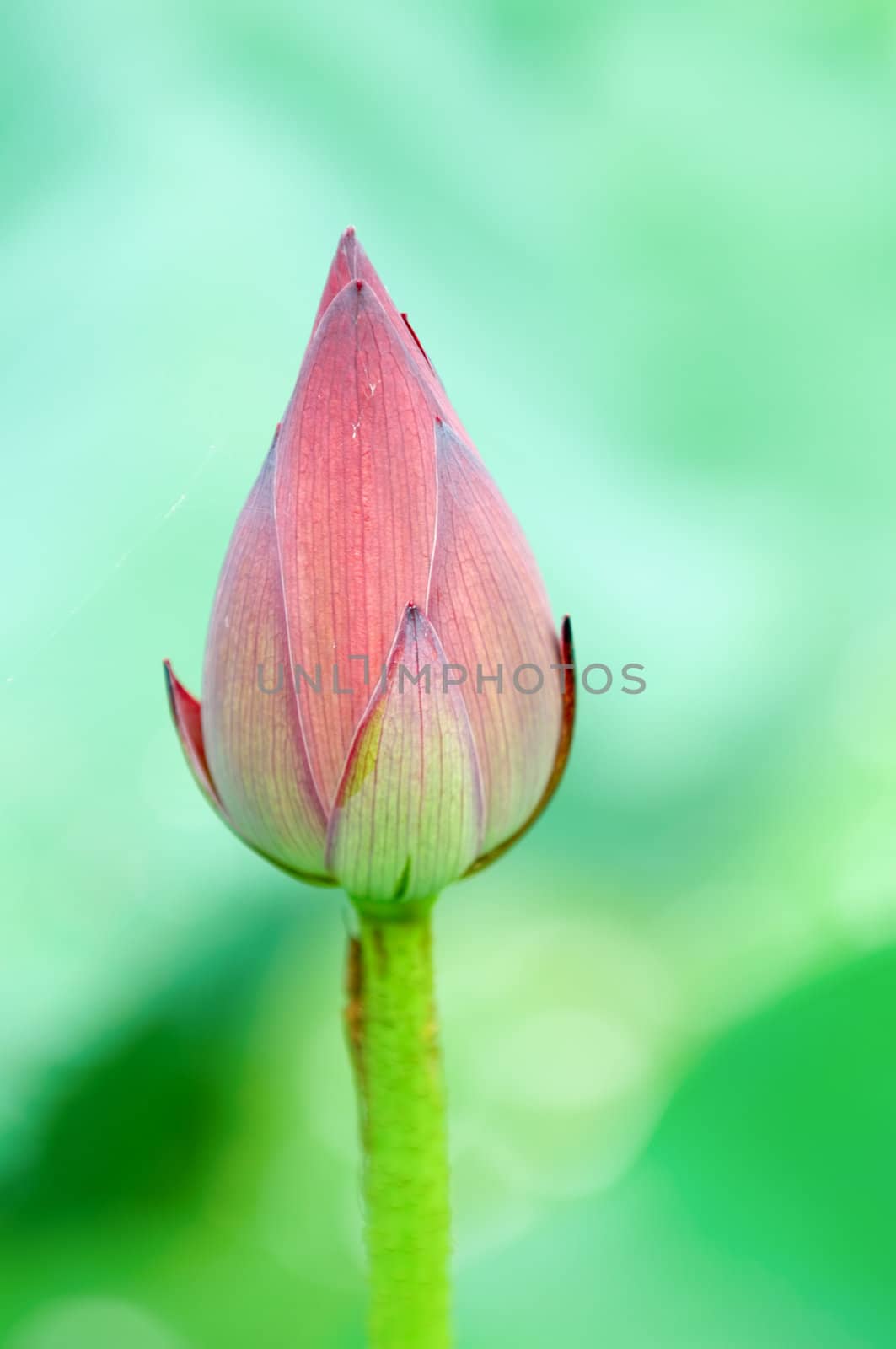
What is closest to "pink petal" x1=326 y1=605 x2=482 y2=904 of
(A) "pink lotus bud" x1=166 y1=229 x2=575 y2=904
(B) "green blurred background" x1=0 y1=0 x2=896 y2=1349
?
(A) "pink lotus bud" x1=166 y1=229 x2=575 y2=904

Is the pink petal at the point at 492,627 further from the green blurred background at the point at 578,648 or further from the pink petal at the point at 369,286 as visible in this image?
the green blurred background at the point at 578,648

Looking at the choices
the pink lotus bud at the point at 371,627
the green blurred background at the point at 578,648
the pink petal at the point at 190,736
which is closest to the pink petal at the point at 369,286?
the pink lotus bud at the point at 371,627

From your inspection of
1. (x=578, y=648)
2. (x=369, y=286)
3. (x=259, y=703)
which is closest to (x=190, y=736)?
(x=259, y=703)

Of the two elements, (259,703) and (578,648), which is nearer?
(259,703)

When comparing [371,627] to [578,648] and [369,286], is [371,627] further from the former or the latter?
[578,648]

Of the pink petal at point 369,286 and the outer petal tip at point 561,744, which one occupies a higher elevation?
the pink petal at point 369,286

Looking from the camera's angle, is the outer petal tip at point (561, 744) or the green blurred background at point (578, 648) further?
the green blurred background at point (578, 648)

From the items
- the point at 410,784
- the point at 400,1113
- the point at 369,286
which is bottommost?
the point at 400,1113
